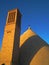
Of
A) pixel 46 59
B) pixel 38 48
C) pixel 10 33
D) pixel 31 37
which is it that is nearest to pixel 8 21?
pixel 10 33

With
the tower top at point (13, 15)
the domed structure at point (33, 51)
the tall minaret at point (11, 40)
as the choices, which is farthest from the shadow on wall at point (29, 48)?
the tower top at point (13, 15)

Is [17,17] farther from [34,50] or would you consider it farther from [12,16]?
[34,50]

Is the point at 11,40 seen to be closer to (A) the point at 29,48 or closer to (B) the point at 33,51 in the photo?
(A) the point at 29,48

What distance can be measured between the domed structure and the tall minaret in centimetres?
87

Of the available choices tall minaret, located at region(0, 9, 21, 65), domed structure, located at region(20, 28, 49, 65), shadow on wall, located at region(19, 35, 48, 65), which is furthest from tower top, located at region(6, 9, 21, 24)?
shadow on wall, located at region(19, 35, 48, 65)

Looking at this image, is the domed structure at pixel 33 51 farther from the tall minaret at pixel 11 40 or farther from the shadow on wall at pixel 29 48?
the tall minaret at pixel 11 40

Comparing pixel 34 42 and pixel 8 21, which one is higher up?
pixel 8 21

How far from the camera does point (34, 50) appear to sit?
1311 centimetres

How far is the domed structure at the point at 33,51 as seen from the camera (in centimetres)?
1245

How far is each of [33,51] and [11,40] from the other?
2109 mm

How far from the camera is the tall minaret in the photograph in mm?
11836

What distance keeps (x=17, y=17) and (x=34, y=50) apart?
3160mm

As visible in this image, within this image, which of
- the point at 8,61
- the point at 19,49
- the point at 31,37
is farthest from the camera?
the point at 31,37

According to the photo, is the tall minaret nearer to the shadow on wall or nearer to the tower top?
the tower top
